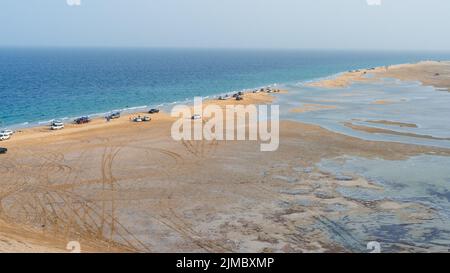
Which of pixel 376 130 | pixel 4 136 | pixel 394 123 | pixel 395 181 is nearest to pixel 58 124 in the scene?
pixel 4 136

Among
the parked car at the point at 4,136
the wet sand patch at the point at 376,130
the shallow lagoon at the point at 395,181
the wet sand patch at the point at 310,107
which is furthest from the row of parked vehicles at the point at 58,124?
the wet sand patch at the point at 376,130

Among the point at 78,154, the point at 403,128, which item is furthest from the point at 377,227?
the point at 403,128

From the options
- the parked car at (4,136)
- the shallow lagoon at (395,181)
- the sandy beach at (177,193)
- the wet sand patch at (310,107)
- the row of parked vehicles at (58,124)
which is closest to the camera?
the sandy beach at (177,193)

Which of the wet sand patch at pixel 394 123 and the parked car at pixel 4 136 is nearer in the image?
the parked car at pixel 4 136

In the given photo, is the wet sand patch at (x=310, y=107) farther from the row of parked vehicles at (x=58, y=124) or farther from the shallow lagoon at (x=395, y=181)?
the row of parked vehicles at (x=58, y=124)

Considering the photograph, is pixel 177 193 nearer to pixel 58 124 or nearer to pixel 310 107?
pixel 58 124


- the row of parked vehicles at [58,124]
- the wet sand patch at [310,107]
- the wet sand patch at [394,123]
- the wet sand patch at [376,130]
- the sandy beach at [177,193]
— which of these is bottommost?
the sandy beach at [177,193]

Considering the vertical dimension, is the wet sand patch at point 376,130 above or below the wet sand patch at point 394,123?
below

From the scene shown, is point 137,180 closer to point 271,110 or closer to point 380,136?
point 380,136

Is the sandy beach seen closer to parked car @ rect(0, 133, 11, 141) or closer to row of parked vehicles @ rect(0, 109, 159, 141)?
parked car @ rect(0, 133, 11, 141)
